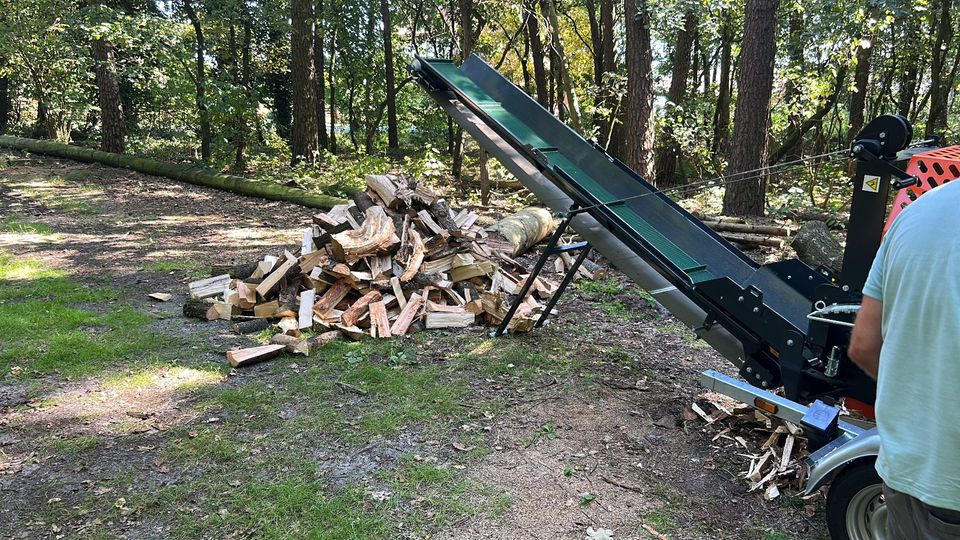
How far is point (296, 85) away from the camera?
13336 mm

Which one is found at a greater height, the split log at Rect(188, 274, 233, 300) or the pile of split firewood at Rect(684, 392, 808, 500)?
the split log at Rect(188, 274, 233, 300)

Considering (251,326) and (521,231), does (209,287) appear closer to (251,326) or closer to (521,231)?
(251,326)

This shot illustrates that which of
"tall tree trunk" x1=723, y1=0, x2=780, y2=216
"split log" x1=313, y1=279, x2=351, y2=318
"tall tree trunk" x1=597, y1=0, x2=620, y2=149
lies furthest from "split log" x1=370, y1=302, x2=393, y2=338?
"tall tree trunk" x1=597, y1=0, x2=620, y2=149

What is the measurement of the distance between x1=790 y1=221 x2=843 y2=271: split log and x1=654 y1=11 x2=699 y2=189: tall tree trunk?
15.5ft

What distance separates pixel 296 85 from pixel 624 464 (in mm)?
12149

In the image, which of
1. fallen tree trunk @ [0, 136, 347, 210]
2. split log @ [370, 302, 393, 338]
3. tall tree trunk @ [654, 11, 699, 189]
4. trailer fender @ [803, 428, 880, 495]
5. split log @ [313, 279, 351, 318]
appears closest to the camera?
trailer fender @ [803, 428, 880, 495]

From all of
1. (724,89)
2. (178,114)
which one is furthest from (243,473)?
(178,114)

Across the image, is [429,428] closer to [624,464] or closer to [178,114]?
[624,464]

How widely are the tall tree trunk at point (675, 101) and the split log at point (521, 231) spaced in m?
4.29

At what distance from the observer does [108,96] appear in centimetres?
1467

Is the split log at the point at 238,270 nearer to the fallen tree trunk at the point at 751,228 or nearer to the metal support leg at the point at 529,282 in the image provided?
the metal support leg at the point at 529,282

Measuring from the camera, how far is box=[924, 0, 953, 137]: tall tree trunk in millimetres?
10906

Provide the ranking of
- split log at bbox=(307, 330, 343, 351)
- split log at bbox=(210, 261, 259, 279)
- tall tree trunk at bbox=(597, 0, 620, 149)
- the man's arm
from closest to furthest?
1. the man's arm
2. split log at bbox=(307, 330, 343, 351)
3. split log at bbox=(210, 261, 259, 279)
4. tall tree trunk at bbox=(597, 0, 620, 149)

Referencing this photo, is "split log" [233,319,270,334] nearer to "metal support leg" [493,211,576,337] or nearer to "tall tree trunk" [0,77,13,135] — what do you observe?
"metal support leg" [493,211,576,337]
